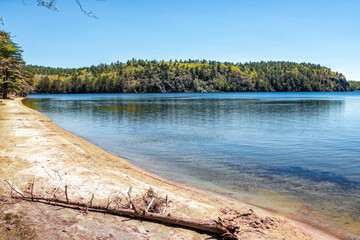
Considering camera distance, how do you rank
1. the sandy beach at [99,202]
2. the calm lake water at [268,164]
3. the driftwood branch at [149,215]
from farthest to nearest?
the calm lake water at [268,164] < the sandy beach at [99,202] < the driftwood branch at [149,215]

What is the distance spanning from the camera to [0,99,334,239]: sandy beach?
21.5 feet

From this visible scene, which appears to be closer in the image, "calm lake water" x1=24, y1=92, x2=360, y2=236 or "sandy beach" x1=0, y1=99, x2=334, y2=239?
"sandy beach" x1=0, y1=99, x2=334, y2=239

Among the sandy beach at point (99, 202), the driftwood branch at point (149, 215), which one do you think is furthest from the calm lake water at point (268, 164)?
the driftwood branch at point (149, 215)

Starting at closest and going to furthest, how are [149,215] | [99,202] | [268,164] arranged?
1. [149,215]
2. [99,202]
3. [268,164]

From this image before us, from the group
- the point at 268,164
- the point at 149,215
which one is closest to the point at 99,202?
the point at 149,215

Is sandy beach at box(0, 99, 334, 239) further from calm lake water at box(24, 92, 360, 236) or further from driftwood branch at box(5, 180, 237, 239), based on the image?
calm lake water at box(24, 92, 360, 236)

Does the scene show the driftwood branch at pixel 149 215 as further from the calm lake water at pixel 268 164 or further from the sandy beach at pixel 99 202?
the calm lake water at pixel 268 164

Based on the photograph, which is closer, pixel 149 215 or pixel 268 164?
pixel 149 215

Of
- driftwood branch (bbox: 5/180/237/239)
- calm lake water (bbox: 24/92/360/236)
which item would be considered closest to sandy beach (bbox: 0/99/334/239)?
driftwood branch (bbox: 5/180/237/239)

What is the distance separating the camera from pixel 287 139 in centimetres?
2405

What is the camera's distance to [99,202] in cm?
823

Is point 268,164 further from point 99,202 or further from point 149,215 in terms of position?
point 99,202

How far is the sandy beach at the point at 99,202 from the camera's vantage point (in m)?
6.55

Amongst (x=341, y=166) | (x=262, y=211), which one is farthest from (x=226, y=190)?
(x=341, y=166)
